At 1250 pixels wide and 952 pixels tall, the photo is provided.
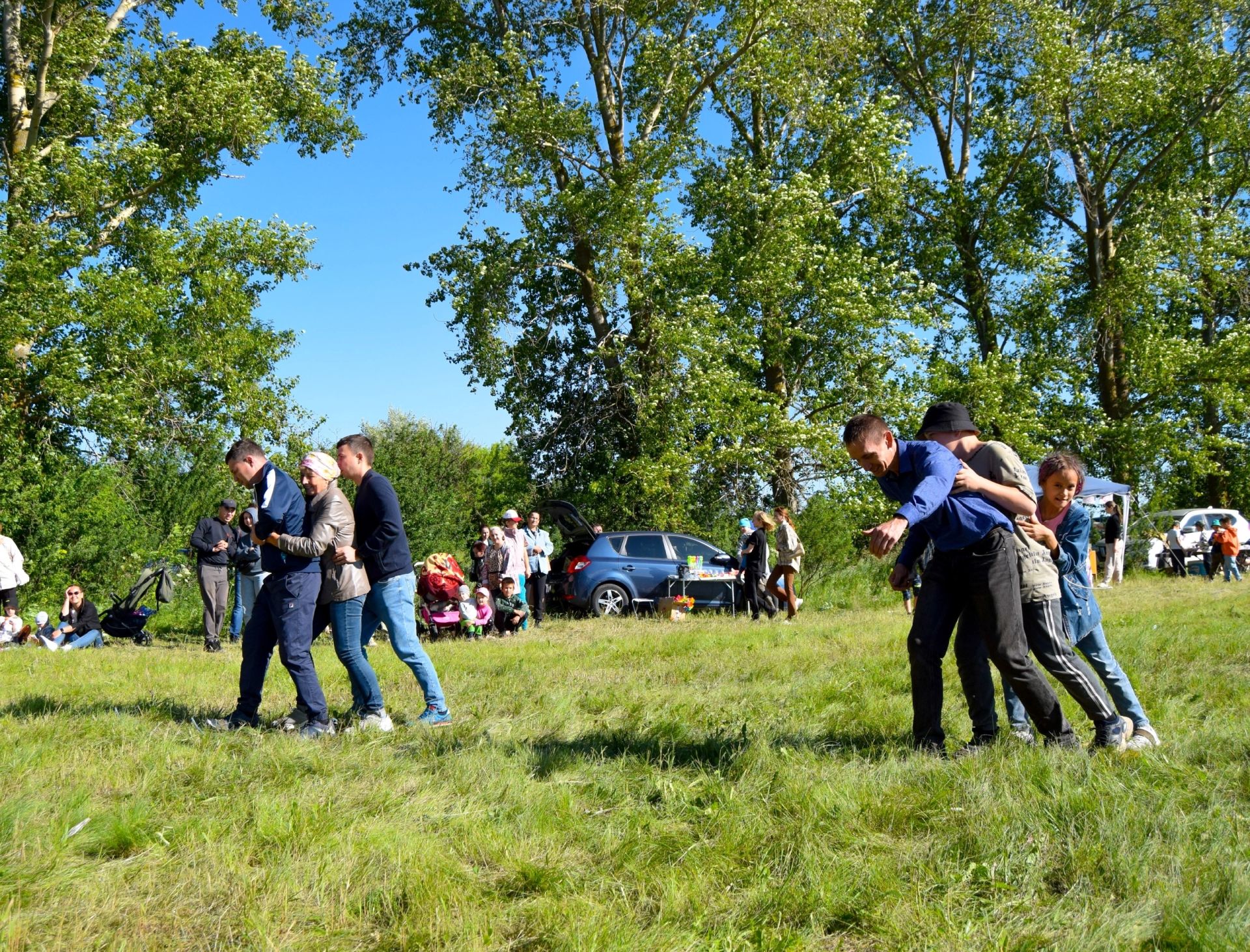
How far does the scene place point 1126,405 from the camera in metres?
27.7

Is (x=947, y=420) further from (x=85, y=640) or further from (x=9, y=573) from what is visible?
A: (x=9, y=573)

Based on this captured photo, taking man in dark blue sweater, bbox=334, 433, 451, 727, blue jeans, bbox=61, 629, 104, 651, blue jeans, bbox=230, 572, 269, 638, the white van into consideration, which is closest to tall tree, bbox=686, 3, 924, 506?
the white van

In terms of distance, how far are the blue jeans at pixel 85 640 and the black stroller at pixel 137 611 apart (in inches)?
22.9

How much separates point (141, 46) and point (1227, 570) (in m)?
26.5

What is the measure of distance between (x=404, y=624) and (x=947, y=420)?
11.3 ft

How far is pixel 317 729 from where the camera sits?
5.86 m

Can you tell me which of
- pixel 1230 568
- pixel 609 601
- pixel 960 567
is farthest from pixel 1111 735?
pixel 1230 568

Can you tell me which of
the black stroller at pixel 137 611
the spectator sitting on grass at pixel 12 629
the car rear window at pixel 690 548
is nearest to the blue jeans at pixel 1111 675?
the car rear window at pixel 690 548

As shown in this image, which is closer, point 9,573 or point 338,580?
point 338,580

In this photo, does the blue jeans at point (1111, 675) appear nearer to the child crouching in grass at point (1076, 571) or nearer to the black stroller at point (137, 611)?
the child crouching in grass at point (1076, 571)

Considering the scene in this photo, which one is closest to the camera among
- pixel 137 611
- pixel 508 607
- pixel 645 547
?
pixel 137 611

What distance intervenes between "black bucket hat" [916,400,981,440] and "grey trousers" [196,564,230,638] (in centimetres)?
1039

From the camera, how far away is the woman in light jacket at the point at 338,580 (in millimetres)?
5902

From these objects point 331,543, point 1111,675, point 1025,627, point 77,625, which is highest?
point 331,543
